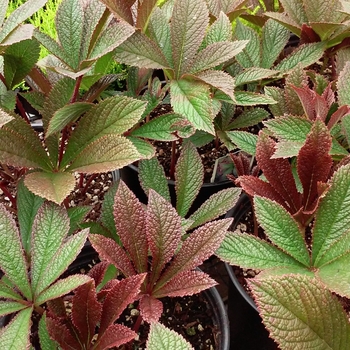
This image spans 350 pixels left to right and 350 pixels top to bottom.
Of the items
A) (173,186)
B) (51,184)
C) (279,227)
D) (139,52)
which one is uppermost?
(139,52)

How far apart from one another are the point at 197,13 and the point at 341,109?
0.32 meters

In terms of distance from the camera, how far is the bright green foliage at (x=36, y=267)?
67 cm

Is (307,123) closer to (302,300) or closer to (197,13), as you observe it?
(197,13)

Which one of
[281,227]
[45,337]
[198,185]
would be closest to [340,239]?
[281,227]

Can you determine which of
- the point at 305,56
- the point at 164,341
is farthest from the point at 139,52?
the point at 164,341

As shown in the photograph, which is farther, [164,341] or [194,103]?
[194,103]

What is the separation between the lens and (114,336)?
684mm

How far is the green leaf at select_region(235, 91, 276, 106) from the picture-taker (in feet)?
3.34

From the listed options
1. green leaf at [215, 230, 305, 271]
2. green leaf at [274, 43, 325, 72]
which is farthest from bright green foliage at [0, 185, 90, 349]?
green leaf at [274, 43, 325, 72]

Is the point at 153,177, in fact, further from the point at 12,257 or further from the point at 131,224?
the point at 12,257

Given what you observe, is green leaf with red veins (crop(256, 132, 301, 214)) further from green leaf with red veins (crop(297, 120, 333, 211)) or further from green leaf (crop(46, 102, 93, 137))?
green leaf (crop(46, 102, 93, 137))

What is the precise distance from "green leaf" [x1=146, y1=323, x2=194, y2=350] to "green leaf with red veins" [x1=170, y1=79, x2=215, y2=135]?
0.38 meters

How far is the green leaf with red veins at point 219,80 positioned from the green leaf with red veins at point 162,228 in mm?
237

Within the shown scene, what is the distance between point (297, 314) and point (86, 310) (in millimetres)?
310
